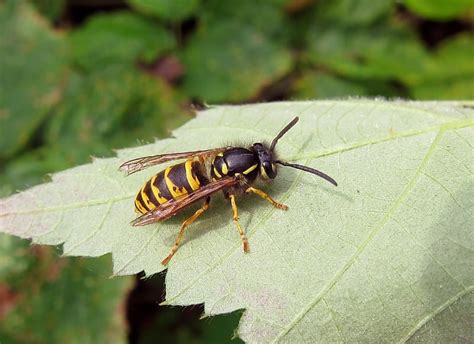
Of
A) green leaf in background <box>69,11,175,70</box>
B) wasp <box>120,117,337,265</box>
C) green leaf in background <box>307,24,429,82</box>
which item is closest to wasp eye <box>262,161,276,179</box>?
wasp <box>120,117,337,265</box>

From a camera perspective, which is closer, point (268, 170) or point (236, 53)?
point (268, 170)

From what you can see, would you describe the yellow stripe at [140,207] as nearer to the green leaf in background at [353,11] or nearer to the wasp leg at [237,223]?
the wasp leg at [237,223]

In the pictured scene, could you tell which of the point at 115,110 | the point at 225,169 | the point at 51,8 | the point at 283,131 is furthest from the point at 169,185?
the point at 51,8

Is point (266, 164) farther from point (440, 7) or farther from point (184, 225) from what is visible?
point (440, 7)

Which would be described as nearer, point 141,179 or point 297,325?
point 297,325

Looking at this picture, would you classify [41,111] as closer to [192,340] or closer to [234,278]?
[192,340]

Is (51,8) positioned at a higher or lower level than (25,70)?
higher

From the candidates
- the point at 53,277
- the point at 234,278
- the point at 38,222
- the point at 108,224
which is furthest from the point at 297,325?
the point at 53,277

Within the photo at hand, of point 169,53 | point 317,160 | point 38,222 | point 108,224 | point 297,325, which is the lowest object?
point 297,325
